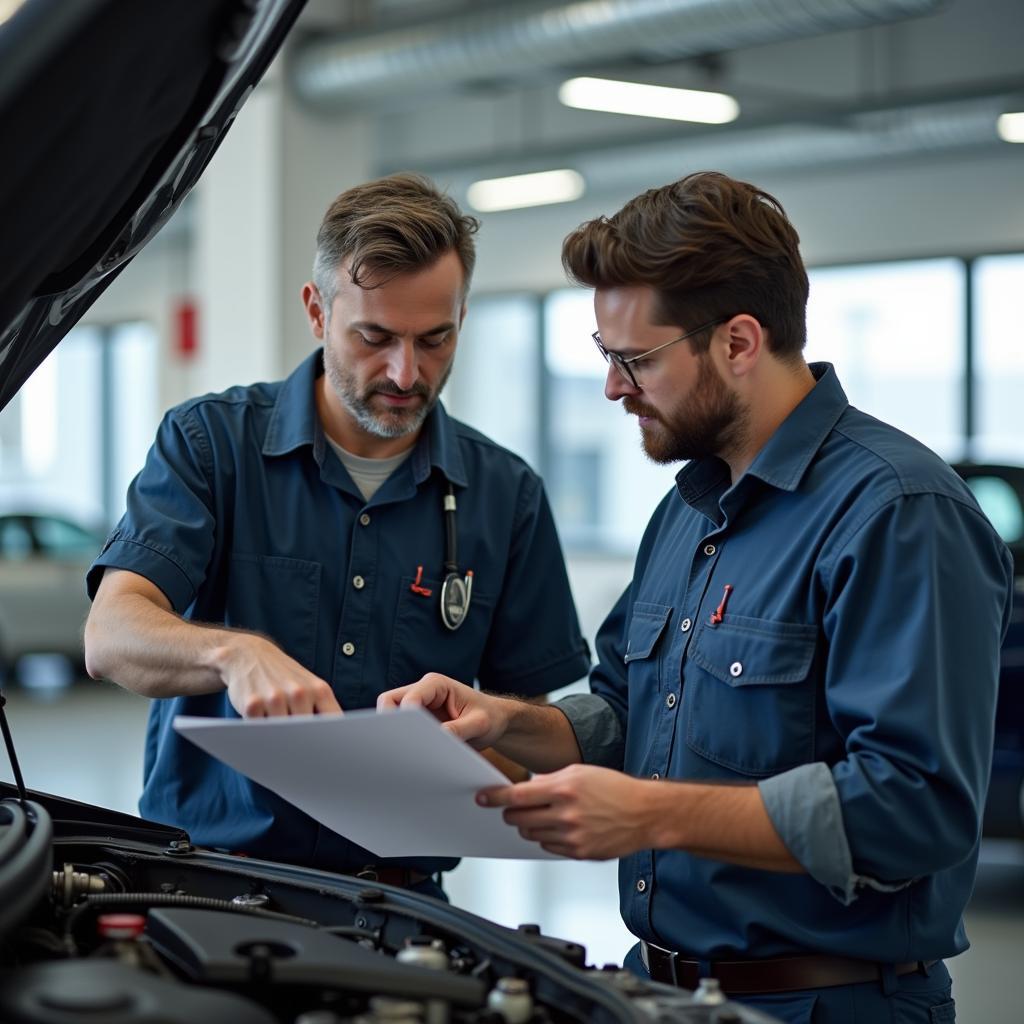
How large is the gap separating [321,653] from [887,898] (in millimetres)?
871

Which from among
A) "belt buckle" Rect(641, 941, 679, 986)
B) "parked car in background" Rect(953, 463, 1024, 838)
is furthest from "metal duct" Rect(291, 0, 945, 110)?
"belt buckle" Rect(641, 941, 679, 986)

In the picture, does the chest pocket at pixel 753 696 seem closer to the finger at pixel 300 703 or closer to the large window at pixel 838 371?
the finger at pixel 300 703

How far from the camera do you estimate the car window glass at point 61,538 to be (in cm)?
954

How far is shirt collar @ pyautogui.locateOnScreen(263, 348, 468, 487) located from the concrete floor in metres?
2.09

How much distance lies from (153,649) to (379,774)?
51 cm

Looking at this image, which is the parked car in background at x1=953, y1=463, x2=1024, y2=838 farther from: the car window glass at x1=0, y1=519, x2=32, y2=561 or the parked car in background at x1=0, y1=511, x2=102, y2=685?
the car window glass at x1=0, y1=519, x2=32, y2=561

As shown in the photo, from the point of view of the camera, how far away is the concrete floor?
3.80 metres

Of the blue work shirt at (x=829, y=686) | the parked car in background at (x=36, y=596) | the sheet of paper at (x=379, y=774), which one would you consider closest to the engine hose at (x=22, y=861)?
the sheet of paper at (x=379, y=774)

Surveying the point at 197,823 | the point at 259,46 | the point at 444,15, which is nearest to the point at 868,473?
the point at 259,46

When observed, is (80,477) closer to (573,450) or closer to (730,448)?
(573,450)

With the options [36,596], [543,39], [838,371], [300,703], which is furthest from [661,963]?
[36,596]

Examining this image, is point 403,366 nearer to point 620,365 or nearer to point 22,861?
point 620,365

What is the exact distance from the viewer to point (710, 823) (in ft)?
4.57

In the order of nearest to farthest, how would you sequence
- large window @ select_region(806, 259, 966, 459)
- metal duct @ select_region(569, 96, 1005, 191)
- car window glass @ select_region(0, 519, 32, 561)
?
metal duct @ select_region(569, 96, 1005, 191) → large window @ select_region(806, 259, 966, 459) → car window glass @ select_region(0, 519, 32, 561)
